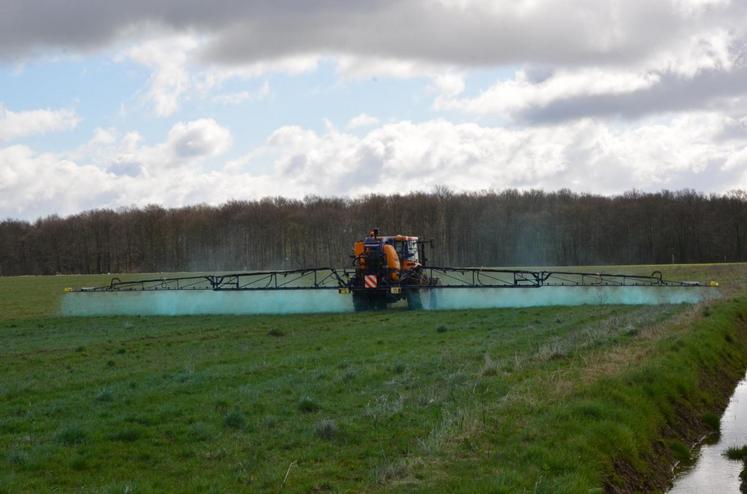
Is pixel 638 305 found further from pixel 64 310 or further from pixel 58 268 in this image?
pixel 58 268

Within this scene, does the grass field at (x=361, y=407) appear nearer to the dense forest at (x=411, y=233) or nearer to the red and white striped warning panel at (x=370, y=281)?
the red and white striped warning panel at (x=370, y=281)

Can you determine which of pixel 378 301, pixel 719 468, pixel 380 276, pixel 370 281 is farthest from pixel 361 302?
pixel 719 468

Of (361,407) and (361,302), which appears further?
(361,302)

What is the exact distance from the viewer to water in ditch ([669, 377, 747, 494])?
13.1m

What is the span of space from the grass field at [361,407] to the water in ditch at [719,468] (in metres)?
0.51

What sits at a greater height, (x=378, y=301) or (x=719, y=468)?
(x=378, y=301)

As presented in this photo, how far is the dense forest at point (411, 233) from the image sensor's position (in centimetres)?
12825

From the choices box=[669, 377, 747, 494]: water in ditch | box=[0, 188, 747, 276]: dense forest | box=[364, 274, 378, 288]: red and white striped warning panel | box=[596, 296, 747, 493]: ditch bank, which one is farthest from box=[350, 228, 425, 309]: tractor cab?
box=[0, 188, 747, 276]: dense forest

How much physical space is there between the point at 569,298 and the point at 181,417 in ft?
93.6

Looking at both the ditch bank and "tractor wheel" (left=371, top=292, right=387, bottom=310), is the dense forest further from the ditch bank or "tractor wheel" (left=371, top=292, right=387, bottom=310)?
the ditch bank

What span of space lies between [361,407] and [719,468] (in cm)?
613

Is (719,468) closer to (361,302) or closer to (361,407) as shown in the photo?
(361,407)

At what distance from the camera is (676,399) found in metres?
17.3

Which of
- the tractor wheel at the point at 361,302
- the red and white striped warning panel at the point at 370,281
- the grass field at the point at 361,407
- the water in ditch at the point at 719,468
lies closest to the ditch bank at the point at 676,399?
the grass field at the point at 361,407
